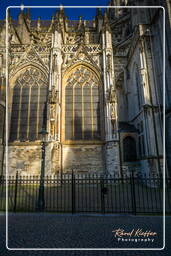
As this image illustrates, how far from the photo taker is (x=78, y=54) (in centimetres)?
1684

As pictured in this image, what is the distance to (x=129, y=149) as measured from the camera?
47.8 feet

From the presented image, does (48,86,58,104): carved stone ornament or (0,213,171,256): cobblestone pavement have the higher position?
(48,86,58,104): carved stone ornament

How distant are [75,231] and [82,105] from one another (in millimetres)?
12358

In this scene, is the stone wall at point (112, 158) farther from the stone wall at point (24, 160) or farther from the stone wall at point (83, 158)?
the stone wall at point (24, 160)

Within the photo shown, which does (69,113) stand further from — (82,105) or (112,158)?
(112,158)

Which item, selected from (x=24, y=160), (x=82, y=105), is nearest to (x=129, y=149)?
(x=82, y=105)

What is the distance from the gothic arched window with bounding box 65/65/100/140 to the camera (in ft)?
48.2

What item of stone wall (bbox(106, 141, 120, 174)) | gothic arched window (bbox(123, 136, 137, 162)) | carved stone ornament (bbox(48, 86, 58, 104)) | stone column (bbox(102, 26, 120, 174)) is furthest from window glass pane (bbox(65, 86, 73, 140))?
gothic arched window (bbox(123, 136, 137, 162))

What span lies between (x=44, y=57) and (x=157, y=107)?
12679 mm

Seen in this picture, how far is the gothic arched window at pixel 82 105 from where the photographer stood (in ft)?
48.2

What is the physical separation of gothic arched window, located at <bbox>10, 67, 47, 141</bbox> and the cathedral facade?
0.31ft

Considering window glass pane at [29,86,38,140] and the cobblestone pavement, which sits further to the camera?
window glass pane at [29,86,38,140]

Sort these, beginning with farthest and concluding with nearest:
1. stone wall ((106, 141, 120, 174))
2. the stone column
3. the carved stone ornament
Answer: the carved stone ornament
the stone column
stone wall ((106, 141, 120, 174))

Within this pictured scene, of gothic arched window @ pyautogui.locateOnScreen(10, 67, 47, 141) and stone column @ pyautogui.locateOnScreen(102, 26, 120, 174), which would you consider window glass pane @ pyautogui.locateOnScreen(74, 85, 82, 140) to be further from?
gothic arched window @ pyautogui.locateOnScreen(10, 67, 47, 141)
